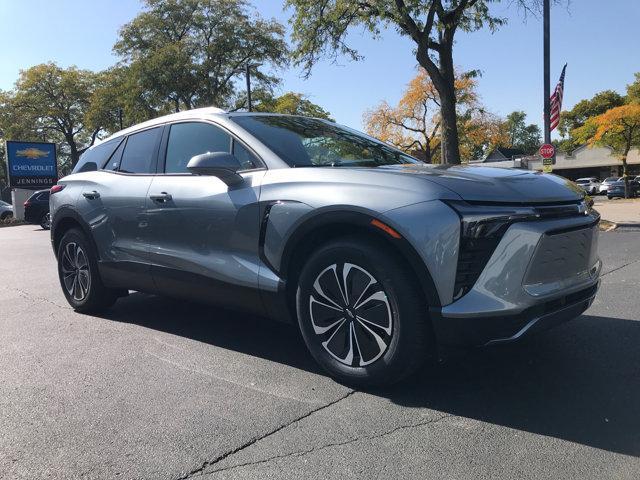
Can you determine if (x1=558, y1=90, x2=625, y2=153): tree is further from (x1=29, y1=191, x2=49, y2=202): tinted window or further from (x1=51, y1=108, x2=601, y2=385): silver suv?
(x1=51, y1=108, x2=601, y2=385): silver suv

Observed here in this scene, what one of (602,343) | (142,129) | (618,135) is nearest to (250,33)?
(618,135)

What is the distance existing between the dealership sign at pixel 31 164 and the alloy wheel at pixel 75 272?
31184mm

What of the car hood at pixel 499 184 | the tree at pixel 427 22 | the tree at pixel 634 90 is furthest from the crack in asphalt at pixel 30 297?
the tree at pixel 634 90

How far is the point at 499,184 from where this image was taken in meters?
3.01

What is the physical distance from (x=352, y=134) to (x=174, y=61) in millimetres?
27753

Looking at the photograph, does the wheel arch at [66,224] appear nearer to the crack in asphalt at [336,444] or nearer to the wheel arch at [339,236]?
the wheel arch at [339,236]

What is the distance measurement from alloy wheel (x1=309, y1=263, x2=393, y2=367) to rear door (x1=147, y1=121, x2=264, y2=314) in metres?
0.52

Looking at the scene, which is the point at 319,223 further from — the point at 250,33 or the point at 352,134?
the point at 250,33

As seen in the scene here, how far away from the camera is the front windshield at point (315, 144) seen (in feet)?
12.5

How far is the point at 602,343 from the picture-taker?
395cm

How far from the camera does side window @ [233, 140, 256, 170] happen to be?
3.80 metres

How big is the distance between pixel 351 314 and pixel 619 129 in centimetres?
3530

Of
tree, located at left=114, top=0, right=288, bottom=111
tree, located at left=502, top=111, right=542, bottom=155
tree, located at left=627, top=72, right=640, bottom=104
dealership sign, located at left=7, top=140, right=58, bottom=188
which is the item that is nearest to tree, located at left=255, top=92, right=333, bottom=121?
tree, located at left=114, top=0, right=288, bottom=111

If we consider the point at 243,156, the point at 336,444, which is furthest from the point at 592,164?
the point at 336,444
